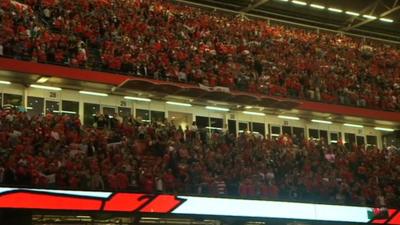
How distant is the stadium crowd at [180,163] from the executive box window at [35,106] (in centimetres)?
341

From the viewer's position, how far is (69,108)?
27.0 m

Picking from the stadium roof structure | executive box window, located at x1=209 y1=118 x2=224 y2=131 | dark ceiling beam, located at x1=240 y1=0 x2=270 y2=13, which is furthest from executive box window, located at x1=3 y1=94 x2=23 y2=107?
dark ceiling beam, located at x1=240 y1=0 x2=270 y2=13

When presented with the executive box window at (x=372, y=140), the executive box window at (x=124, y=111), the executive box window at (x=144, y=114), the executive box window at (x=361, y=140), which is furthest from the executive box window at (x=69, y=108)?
the executive box window at (x=372, y=140)

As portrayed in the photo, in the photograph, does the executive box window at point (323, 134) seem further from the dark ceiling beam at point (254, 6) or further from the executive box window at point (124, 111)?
the executive box window at point (124, 111)

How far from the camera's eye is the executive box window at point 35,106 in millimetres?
26050

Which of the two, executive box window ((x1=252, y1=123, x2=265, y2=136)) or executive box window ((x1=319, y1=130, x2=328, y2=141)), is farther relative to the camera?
executive box window ((x1=319, y1=130, x2=328, y2=141))

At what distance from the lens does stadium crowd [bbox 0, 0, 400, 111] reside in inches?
975

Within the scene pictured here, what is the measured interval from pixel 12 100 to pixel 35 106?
1.00 metres

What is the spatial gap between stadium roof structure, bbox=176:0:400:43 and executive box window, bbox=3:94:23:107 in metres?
13.9

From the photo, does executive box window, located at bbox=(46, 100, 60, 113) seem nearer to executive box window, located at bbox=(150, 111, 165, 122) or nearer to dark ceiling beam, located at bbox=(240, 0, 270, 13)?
executive box window, located at bbox=(150, 111, 165, 122)

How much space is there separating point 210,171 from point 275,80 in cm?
1014

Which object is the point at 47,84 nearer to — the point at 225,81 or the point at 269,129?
the point at 225,81

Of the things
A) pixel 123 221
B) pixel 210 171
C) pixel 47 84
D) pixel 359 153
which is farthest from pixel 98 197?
pixel 359 153

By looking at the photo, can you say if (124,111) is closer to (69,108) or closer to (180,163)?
(69,108)
